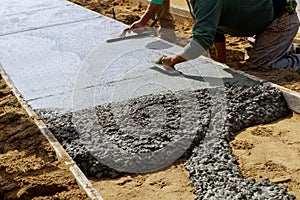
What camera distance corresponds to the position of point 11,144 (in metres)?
3.88

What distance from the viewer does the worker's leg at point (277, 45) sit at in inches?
207

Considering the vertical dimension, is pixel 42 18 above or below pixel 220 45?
below

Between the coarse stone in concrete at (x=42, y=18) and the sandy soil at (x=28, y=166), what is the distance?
3.45 metres

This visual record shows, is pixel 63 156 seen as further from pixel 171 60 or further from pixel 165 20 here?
pixel 165 20

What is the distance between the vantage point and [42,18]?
7.93 meters

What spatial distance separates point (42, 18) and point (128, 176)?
199 inches

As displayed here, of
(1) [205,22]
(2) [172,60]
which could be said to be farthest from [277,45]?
(2) [172,60]

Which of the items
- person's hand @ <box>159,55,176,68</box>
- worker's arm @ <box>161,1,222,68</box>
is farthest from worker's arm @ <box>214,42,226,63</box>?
worker's arm @ <box>161,1,222,68</box>

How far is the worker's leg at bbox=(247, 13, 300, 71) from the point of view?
17.3ft

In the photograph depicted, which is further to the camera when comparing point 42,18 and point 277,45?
point 42,18

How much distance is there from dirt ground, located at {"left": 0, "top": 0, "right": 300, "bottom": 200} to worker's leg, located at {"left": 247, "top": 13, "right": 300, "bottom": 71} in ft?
4.27

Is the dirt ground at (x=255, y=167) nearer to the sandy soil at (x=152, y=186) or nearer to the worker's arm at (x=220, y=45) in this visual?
the sandy soil at (x=152, y=186)

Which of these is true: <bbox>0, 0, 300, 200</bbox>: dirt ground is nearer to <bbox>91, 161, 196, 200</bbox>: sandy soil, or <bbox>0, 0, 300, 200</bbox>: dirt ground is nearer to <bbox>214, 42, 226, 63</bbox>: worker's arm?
<bbox>91, 161, 196, 200</bbox>: sandy soil

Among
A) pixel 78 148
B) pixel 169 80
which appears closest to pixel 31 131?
pixel 78 148
